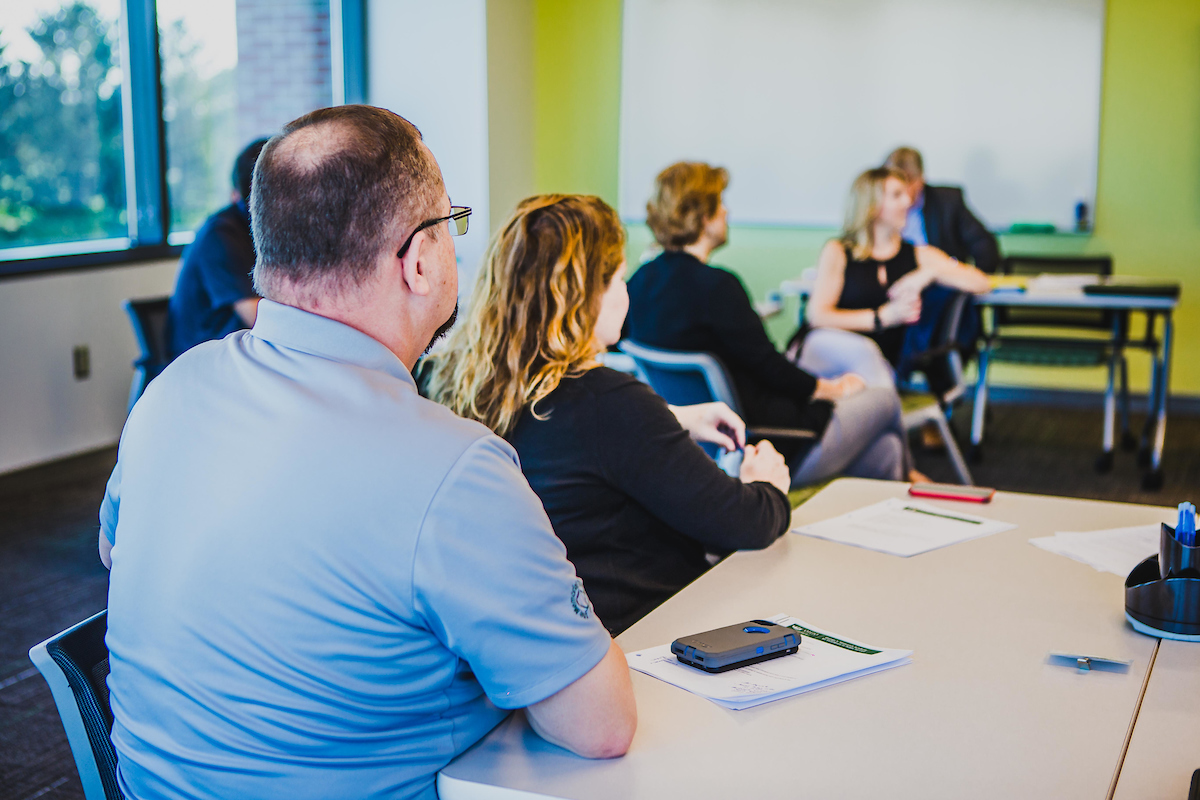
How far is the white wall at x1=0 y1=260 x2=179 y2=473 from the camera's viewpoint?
184 inches

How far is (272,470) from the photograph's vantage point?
0.96 m

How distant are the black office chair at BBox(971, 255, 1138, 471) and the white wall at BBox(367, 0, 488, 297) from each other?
3037mm

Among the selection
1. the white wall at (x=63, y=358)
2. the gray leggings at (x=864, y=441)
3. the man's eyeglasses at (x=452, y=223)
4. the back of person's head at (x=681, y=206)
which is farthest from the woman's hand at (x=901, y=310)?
the white wall at (x=63, y=358)

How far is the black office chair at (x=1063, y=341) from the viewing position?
508 cm

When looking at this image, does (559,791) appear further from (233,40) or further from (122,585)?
(233,40)

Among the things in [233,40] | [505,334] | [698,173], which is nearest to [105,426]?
[233,40]

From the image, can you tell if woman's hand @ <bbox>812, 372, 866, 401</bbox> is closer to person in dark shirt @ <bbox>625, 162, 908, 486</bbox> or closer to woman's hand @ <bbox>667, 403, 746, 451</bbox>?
person in dark shirt @ <bbox>625, 162, 908, 486</bbox>

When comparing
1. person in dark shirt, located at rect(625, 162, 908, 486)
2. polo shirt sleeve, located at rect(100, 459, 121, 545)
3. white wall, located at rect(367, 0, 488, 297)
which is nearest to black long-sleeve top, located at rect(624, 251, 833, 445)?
person in dark shirt, located at rect(625, 162, 908, 486)

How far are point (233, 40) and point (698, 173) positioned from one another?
3626 mm

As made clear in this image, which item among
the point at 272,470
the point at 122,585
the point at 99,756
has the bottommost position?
the point at 99,756

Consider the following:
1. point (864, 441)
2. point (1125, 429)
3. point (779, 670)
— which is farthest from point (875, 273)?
point (779, 670)

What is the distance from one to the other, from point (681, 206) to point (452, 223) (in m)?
2.26

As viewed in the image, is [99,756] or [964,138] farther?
[964,138]

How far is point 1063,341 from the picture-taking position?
528cm
